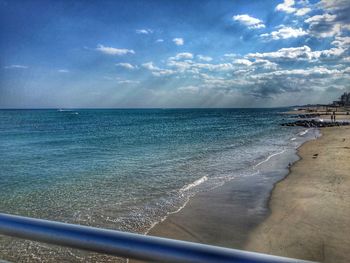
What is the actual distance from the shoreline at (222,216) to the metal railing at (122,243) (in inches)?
241

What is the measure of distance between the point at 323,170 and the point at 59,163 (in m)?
13.6

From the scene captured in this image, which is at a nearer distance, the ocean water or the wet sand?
the wet sand

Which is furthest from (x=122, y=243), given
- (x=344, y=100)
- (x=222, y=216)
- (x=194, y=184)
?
(x=344, y=100)

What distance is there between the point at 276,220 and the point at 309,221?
80cm

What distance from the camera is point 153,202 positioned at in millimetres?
10008

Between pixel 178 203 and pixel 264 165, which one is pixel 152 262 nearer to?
pixel 178 203

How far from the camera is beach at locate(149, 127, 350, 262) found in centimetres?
682

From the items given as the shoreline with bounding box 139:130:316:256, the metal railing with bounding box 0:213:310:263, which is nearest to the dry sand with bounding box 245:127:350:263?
the shoreline with bounding box 139:130:316:256

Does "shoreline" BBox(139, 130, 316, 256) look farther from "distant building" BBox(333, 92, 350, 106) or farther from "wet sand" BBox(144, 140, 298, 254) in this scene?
"distant building" BBox(333, 92, 350, 106)

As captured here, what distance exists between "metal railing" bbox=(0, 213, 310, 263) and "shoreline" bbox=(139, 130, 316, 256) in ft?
20.1

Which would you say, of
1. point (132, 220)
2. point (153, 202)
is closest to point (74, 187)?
point (153, 202)

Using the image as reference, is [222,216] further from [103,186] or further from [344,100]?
[344,100]

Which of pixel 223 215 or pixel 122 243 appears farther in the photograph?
pixel 223 215

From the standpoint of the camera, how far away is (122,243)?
1.10m
